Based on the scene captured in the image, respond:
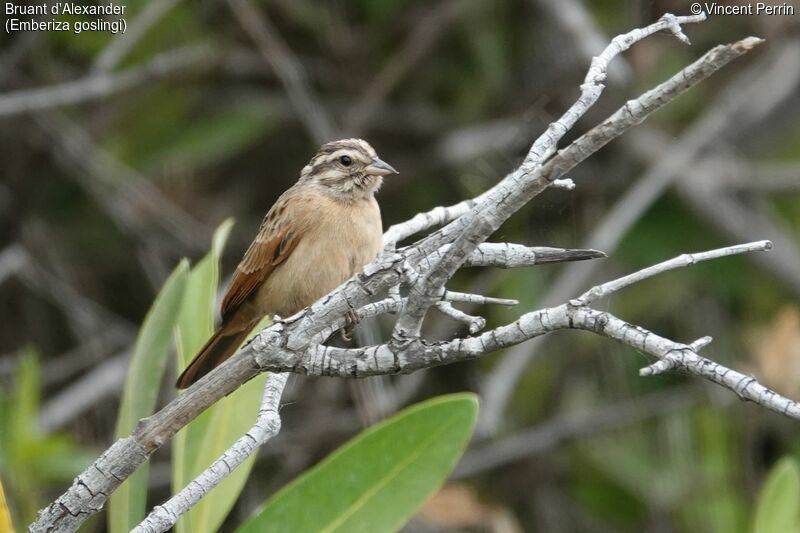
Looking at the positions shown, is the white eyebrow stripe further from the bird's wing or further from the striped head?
the bird's wing

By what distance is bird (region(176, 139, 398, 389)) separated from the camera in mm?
4156

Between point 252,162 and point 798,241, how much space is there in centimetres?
309

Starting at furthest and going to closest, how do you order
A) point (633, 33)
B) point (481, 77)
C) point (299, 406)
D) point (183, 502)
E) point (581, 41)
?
point (481, 77), point (299, 406), point (581, 41), point (633, 33), point (183, 502)

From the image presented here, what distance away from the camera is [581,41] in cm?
579

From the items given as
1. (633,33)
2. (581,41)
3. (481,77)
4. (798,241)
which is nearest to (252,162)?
(481,77)

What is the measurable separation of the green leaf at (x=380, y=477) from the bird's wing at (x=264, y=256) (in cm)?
131

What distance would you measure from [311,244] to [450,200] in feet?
7.94

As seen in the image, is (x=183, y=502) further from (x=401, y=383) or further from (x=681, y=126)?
(x=681, y=126)

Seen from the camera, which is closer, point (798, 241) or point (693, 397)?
point (693, 397)

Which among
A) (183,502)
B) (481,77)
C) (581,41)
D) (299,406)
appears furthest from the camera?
(481,77)

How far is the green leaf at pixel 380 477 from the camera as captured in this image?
305 centimetres

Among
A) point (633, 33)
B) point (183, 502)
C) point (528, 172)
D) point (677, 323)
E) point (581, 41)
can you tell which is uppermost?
point (581, 41)

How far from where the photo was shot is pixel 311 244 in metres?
4.25

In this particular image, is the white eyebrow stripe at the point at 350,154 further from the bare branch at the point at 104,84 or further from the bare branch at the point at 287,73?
the bare branch at the point at 104,84
